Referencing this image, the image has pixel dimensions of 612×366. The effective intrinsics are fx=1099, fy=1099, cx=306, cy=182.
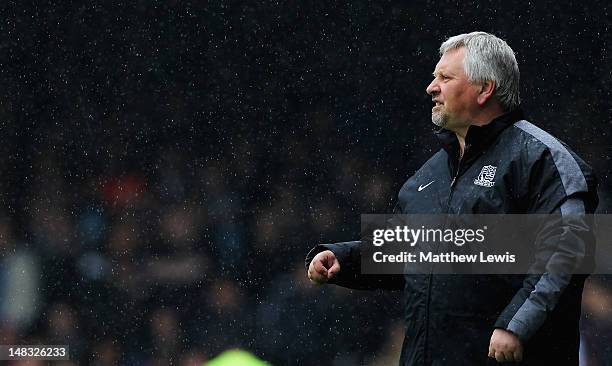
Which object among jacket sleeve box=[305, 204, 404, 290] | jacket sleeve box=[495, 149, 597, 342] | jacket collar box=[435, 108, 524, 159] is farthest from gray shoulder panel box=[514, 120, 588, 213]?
jacket sleeve box=[305, 204, 404, 290]

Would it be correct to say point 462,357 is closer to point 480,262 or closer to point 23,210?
point 480,262

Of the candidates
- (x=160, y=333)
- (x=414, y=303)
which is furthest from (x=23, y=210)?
(x=414, y=303)

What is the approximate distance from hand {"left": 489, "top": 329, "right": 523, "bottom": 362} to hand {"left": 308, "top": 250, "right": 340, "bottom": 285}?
579 mm

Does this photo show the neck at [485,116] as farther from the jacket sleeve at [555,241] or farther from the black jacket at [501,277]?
the jacket sleeve at [555,241]

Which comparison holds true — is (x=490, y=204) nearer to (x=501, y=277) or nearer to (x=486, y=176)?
(x=486, y=176)

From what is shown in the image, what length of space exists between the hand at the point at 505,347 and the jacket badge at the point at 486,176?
1.32ft

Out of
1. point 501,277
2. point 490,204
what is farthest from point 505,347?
point 490,204

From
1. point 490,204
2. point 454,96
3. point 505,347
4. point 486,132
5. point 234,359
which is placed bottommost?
point 234,359

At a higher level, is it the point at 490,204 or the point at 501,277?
the point at 490,204

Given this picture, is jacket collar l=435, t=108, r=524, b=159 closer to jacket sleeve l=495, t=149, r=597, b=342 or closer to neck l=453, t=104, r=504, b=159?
neck l=453, t=104, r=504, b=159

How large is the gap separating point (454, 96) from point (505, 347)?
2.29ft

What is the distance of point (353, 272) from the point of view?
10.0 ft

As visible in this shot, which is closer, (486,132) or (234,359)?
(486,132)

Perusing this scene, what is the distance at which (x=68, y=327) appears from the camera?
5.86 metres
